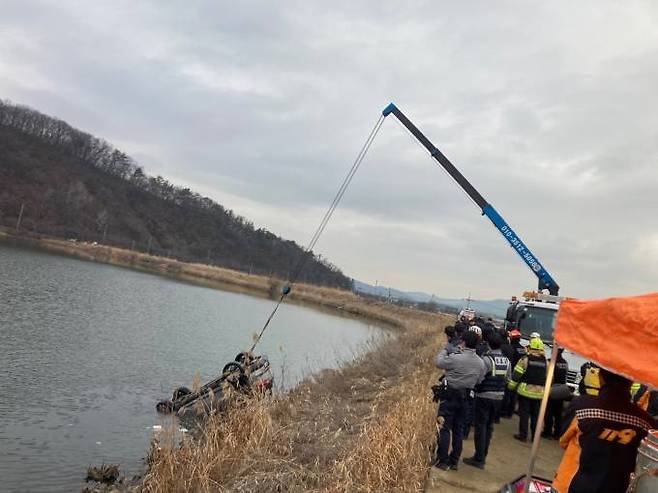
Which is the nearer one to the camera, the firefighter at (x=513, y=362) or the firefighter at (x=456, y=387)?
the firefighter at (x=456, y=387)

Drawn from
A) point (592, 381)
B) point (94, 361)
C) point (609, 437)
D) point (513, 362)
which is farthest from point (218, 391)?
point (609, 437)

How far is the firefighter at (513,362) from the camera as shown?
33.2 ft

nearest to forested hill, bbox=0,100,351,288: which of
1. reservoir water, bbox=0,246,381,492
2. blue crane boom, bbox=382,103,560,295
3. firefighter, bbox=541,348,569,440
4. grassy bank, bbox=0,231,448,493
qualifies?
reservoir water, bbox=0,246,381,492

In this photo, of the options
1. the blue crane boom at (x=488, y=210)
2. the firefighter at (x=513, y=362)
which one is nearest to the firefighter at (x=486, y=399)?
the firefighter at (x=513, y=362)

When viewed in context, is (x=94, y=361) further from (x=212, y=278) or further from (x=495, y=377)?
(x=212, y=278)

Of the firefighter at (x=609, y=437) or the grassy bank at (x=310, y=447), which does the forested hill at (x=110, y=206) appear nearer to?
the grassy bank at (x=310, y=447)

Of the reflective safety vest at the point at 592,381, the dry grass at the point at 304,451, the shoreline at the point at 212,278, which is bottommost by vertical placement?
the dry grass at the point at 304,451

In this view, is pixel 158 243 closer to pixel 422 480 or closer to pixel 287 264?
pixel 287 264

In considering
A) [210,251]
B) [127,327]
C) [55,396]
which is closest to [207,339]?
[127,327]

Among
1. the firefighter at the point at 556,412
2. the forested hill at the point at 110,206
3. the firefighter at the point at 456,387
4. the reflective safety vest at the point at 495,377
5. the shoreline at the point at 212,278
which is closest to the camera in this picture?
the firefighter at the point at 456,387

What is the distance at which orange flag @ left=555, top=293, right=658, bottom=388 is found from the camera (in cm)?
336

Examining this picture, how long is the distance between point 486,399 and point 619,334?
13.5 ft

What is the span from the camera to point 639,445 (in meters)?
3.77

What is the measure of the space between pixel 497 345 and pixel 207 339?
1454 centimetres
